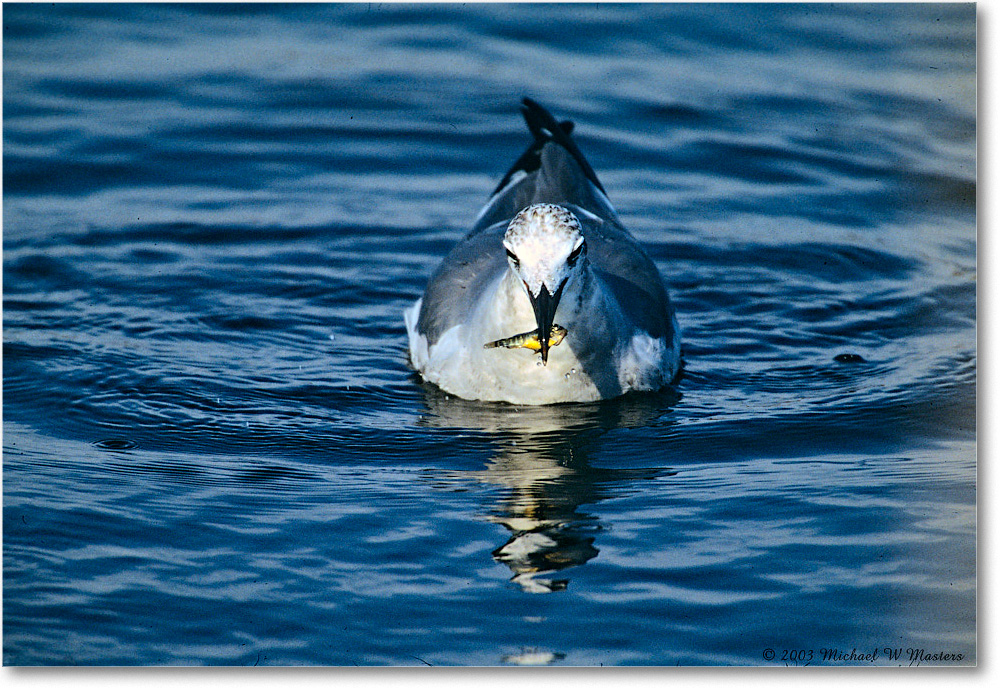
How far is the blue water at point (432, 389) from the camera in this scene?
514 centimetres

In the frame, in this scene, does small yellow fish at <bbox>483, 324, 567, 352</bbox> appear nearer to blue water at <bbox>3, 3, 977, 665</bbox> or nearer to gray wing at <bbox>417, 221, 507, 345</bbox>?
blue water at <bbox>3, 3, 977, 665</bbox>

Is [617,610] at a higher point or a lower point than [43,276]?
lower

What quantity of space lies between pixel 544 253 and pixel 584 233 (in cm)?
163

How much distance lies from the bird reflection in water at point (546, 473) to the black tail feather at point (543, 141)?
2002mm

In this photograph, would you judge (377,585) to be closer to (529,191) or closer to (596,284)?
(596,284)

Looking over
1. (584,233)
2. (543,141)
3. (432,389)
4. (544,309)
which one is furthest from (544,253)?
(543,141)

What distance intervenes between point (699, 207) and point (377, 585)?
530 cm

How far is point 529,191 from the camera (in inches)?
322

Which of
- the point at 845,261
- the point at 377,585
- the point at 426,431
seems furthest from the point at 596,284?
the point at 845,261

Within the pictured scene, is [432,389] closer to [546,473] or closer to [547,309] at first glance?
[546,473]

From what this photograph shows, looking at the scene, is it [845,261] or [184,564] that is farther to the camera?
[845,261]

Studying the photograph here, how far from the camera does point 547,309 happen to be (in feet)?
20.2

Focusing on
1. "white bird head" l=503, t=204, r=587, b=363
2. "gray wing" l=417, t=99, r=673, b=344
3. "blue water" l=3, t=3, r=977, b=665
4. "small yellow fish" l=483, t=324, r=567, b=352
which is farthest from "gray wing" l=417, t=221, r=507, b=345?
"white bird head" l=503, t=204, r=587, b=363

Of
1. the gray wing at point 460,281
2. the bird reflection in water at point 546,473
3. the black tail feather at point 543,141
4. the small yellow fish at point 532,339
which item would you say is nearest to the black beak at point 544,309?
the small yellow fish at point 532,339
